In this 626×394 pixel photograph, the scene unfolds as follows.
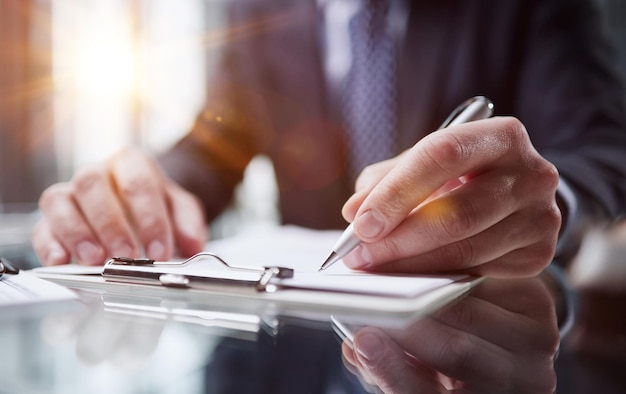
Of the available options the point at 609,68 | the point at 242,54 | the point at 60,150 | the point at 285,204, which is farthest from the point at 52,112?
the point at 609,68

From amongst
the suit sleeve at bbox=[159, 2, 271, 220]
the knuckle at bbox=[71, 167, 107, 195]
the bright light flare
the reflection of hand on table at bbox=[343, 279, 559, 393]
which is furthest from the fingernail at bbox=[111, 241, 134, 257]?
the bright light flare

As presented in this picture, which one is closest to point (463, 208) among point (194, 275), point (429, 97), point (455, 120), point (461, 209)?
point (461, 209)

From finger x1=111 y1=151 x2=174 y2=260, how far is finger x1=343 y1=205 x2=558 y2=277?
0.23m

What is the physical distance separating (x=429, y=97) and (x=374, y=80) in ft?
0.42

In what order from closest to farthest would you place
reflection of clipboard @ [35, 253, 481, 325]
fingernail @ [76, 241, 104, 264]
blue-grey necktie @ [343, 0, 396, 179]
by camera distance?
reflection of clipboard @ [35, 253, 481, 325], fingernail @ [76, 241, 104, 264], blue-grey necktie @ [343, 0, 396, 179]

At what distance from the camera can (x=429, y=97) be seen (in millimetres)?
1094

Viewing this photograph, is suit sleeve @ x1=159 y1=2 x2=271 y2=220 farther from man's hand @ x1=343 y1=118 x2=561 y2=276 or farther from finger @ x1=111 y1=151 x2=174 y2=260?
man's hand @ x1=343 y1=118 x2=561 y2=276

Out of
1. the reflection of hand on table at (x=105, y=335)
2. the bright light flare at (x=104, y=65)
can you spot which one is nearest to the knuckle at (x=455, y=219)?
the reflection of hand on table at (x=105, y=335)

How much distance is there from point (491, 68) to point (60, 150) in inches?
84.8

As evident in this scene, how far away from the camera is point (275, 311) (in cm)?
28

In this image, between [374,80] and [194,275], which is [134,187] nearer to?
[194,275]

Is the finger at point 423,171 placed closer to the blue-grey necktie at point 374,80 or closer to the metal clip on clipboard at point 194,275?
the metal clip on clipboard at point 194,275

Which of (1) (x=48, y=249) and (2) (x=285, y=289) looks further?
(1) (x=48, y=249)

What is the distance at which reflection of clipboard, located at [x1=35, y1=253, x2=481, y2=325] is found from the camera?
0.88 ft
